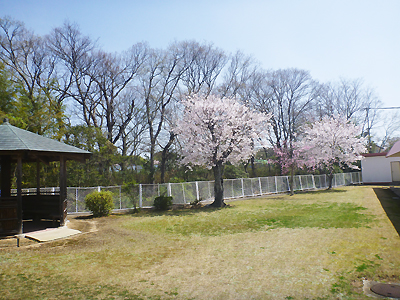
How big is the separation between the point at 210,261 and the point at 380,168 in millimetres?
32979

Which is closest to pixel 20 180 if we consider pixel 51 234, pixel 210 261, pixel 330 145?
pixel 51 234

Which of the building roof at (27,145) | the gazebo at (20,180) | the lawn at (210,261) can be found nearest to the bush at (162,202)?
the lawn at (210,261)

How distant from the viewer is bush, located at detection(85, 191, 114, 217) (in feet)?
41.4

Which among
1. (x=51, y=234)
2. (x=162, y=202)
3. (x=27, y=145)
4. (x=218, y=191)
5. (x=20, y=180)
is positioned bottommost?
(x=51, y=234)

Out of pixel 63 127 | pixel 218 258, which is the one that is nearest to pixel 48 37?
pixel 63 127

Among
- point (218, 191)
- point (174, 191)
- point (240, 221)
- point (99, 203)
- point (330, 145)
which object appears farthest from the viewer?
point (330, 145)

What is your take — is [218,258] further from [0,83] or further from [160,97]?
[160,97]

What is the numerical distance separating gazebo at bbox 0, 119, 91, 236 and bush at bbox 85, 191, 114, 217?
180cm

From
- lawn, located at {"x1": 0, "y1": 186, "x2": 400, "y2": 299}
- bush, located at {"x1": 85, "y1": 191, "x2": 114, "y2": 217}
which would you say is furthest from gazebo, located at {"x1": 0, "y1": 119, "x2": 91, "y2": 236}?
bush, located at {"x1": 85, "y1": 191, "x2": 114, "y2": 217}

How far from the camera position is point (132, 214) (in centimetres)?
1360

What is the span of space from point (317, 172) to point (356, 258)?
102 ft

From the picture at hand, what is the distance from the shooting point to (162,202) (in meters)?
14.8

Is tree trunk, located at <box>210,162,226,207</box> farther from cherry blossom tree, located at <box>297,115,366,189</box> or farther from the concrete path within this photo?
cherry blossom tree, located at <box>297,115,366,189</box>

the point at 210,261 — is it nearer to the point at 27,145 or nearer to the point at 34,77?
the point at 27,145
